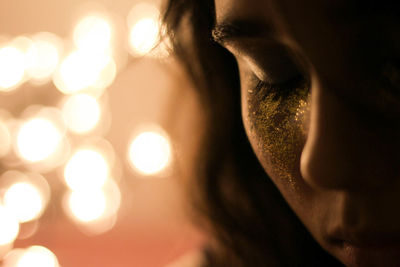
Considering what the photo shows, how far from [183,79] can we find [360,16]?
62 cm

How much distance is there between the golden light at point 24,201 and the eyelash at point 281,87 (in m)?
1.26

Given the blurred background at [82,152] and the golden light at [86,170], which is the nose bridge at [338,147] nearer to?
the blurred background at [82,152]

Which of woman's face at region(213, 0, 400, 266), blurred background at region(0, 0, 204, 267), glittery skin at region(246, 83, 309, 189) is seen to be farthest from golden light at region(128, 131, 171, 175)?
woman's face at region(213, 0, 400, 266)

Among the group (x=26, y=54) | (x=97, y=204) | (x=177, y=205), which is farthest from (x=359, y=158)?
(x=97, y=204)

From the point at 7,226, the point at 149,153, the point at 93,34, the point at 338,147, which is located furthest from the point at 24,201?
the point at 338,147

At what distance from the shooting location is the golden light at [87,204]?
5.69 ft

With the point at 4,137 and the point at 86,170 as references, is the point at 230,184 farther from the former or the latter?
the point at 4,137

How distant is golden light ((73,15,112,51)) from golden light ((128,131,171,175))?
369 mm

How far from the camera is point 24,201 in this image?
1.66m

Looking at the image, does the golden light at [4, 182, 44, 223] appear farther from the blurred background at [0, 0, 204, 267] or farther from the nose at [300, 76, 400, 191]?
the nose at [300, 76, 400, 191]

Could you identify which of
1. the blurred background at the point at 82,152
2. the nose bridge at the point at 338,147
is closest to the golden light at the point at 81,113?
the blurred background at the point at 82,152

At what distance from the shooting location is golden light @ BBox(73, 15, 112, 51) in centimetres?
145

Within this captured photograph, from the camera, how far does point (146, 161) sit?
5.67 feet

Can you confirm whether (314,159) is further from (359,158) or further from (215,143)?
(215,143)
